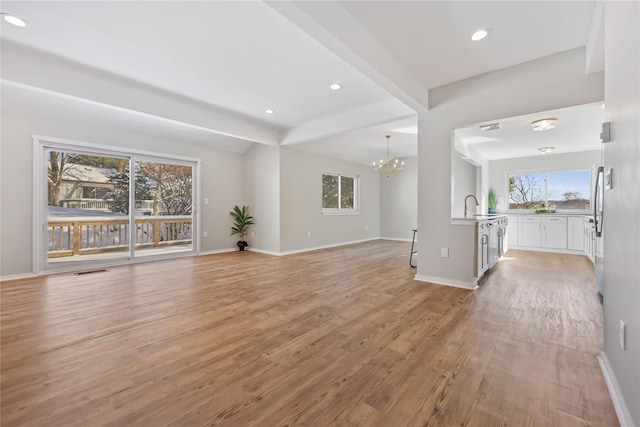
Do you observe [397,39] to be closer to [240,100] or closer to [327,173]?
[240,100]

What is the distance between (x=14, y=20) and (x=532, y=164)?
31.7 feet

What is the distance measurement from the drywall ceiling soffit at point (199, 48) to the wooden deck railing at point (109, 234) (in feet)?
10.2

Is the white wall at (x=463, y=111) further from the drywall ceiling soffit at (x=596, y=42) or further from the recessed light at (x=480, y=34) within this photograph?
the recessed light at (x=480, y=34)

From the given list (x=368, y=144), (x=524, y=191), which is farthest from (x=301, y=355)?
(x=524, y=191)

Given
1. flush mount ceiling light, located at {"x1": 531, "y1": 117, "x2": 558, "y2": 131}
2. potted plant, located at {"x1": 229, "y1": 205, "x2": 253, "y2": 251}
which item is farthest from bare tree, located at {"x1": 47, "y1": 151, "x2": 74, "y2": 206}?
flush mount ceiling light, located at {"x1": 531, "y1": 117, "x2": 558, "y2": 131}

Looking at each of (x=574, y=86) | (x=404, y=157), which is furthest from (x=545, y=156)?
(x=574, y=86)

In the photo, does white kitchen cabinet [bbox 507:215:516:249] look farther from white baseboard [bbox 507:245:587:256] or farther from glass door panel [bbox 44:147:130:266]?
glass door panel [bbox 44:147:130:266]

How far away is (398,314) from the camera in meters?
2.62

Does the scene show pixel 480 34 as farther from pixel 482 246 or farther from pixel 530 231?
pixel 530 231

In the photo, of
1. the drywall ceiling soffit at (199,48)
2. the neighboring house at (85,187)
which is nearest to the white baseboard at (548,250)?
the drywall ceiling soffit at (199,48)

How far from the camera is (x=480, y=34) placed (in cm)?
260

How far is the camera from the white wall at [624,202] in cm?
116

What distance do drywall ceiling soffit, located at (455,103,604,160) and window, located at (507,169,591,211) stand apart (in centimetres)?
63

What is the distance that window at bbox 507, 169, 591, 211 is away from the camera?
661 centimetres
